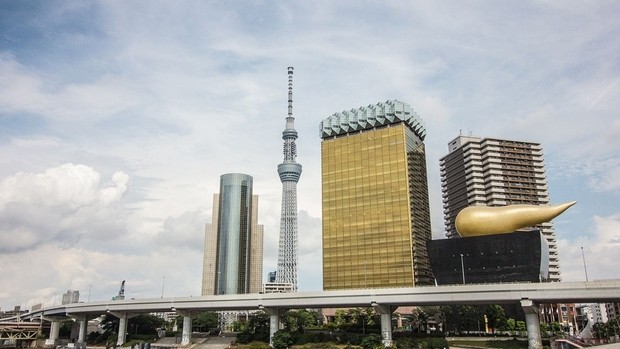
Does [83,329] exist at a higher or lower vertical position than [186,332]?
higher

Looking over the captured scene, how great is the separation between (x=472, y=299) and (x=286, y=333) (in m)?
29.2

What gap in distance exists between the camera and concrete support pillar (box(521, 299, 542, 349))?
6216cm

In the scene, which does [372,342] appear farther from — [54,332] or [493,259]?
[54,332]

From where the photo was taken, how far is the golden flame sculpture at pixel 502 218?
74938mm

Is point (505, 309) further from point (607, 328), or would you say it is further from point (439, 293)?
point (439, 293)

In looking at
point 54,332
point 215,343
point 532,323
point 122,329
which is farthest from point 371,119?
point 54,332

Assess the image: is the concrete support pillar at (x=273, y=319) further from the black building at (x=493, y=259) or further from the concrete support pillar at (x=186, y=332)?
the black building at (x=493, y=259)

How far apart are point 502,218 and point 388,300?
70.9ft

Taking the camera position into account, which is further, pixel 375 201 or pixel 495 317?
pixel 375 201

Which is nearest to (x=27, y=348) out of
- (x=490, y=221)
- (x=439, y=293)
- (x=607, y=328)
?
(x=439, y=293)

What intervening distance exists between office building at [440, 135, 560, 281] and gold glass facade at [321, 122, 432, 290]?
34.0m

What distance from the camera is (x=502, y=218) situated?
77312mm

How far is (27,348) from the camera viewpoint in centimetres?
10975

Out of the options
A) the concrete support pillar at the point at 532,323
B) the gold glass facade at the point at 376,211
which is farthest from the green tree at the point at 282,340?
the gold glass facade at the point at 376,211
